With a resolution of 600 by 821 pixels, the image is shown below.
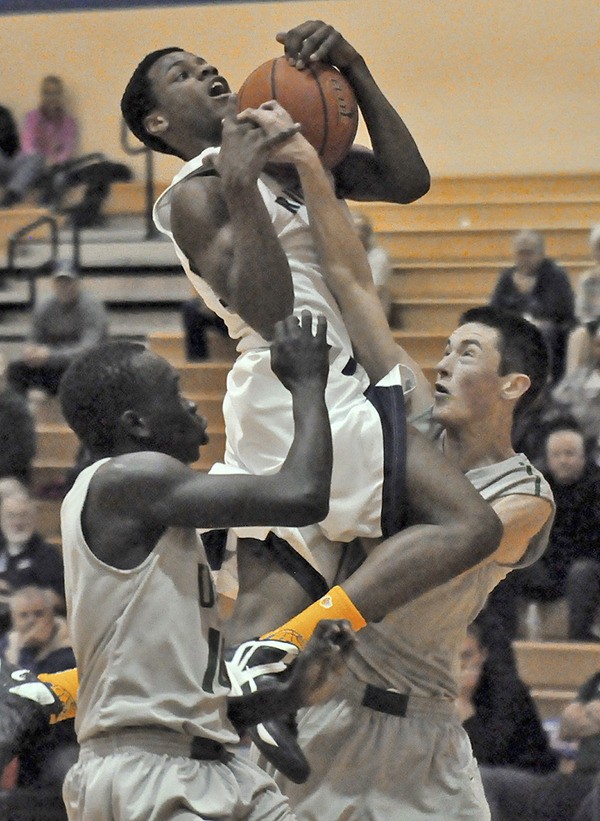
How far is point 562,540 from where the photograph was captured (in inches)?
250

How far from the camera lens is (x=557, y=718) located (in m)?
6.24

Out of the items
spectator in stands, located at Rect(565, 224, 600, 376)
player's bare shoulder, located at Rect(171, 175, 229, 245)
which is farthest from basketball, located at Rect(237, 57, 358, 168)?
spectator in stands, located at Rect(565, 224, 600, 376)

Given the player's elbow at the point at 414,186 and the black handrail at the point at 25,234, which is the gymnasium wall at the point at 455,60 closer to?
the black handrail at the point at 25,234

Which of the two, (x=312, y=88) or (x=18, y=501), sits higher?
(x=312, y=88)

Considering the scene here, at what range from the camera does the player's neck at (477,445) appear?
367 centimetres

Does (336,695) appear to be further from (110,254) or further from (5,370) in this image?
(110,254)

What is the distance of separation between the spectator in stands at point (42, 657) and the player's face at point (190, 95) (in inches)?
97.8

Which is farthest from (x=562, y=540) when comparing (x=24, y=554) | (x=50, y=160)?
(x=50, y=160)

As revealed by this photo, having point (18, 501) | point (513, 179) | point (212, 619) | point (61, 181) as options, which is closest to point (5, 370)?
point (18, 501)

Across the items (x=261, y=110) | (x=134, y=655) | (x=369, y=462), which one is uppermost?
(x=261, y=110)

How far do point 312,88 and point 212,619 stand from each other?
1.17 meters

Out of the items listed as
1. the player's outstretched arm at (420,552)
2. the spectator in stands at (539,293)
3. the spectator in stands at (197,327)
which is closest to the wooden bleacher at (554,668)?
the spectator in stands at (539,293)

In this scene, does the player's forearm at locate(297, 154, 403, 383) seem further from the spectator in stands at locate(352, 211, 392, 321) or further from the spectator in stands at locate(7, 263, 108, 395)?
the spectator in stands at locate(7, 263, 108, 395)

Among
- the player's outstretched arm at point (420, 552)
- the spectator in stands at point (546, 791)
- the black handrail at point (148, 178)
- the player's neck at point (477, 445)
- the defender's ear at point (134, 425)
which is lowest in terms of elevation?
the spectator in stands at point (546, 791)
